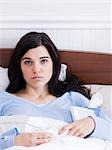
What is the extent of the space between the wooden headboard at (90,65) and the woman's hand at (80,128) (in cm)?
37

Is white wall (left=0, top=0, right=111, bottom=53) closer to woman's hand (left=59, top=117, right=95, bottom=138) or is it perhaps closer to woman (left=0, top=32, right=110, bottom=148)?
woman (left=0, top=32, right=110, bottom=148)

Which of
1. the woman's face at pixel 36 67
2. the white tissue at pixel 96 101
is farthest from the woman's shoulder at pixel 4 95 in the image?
the white tissue at pixel 96 101

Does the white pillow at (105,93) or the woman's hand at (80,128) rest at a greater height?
the white pillow at (105,93)

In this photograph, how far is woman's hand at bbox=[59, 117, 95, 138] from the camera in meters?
1.40

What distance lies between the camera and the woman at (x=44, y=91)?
1.45 metres

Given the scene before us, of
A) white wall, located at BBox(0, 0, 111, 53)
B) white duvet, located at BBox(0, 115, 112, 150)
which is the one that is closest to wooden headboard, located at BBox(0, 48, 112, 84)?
white wall, located at BBox(0, 0, 111, 53)

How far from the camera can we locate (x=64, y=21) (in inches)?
72.0

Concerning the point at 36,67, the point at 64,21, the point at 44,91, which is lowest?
the point at 44,91

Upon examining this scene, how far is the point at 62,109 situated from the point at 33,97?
147mm

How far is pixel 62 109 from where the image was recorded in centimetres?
153

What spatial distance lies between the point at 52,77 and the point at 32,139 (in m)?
0.43

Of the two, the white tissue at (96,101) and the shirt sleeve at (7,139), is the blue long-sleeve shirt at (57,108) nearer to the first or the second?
the white tissue at (96,101)

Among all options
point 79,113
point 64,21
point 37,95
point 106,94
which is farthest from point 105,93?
point 64,21

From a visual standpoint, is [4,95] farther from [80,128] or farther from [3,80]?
[80,128]
